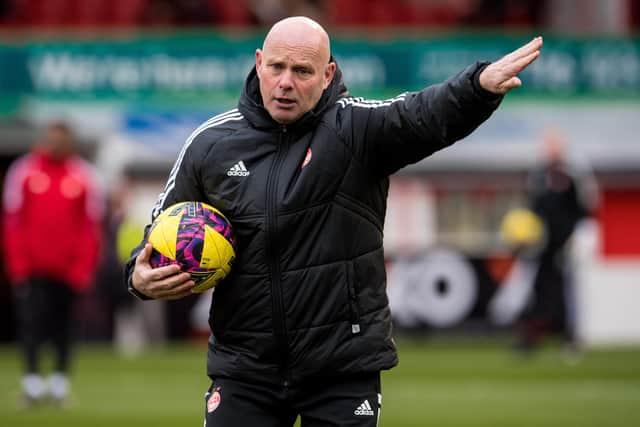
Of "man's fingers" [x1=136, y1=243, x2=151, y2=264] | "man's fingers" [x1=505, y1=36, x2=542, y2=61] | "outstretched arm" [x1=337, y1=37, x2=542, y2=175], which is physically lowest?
"man's fingers" [x1=136, y1=243, x2=151, y2=264]

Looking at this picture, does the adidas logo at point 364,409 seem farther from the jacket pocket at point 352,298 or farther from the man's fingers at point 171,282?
the man's fingers at point 171,282

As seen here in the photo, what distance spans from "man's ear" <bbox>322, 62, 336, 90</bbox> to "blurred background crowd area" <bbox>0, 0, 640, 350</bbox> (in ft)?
48.0

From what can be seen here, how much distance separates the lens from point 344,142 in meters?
5.77

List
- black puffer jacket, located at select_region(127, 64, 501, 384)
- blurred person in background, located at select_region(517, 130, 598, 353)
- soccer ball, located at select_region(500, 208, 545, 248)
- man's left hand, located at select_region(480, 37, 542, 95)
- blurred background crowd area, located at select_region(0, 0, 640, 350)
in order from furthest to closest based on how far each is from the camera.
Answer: blurred background crowd area, located at select_region(0, 0, 640, 350) < soccer ball, located at select_region(500, 208, 545, 248) < blurred person in background, located at select_region(517, 130, 598, 353) < black puffer jacket, located at select_region(127, 64, 501, 384) < man's left hand, located at select_region(480, 37, 542, 95)

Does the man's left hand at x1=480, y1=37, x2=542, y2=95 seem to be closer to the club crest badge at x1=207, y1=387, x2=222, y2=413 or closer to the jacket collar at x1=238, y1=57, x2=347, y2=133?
the jacket collar at x1=238, y1=57, x2=347, y2=133

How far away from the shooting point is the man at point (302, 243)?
223 inches

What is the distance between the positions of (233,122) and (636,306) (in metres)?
15.9

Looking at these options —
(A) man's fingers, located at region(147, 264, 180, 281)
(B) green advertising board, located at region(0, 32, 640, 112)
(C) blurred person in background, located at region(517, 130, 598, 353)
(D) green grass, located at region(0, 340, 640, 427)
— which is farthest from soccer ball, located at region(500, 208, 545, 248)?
(A) man's fingers, located at region(147, 264, 180, 281)

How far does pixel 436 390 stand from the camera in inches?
535

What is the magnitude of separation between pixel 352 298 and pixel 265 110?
0.83 m

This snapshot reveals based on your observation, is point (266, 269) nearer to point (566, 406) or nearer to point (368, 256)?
point (368, 256)

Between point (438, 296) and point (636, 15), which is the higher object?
point (636, 15)

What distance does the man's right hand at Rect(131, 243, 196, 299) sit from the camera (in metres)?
5.69

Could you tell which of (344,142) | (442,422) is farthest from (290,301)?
(442,422)
